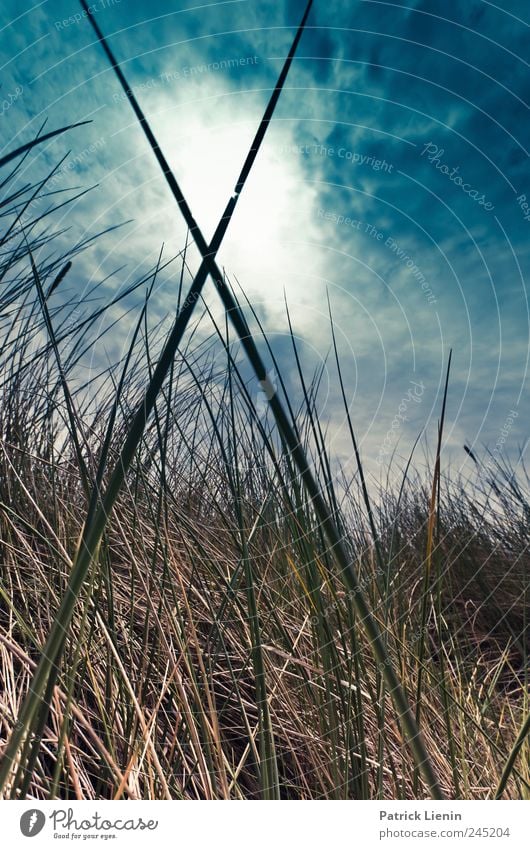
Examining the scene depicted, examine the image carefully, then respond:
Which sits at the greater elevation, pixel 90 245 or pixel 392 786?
pixel 90 245

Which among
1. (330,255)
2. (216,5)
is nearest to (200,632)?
(330,255)

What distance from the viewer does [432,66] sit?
28.8 inches

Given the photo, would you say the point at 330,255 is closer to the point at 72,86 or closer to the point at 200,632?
the point at 72,86

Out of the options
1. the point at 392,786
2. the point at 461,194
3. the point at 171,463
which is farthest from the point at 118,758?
the point at 461,194

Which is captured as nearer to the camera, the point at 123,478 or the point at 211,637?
the point at 123,478

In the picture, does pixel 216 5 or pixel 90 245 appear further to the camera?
pixel 90 245

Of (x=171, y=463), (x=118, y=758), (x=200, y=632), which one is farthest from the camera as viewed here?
(x=171, y=463)

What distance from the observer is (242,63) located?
0.69 meters

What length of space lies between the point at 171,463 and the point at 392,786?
0.84m

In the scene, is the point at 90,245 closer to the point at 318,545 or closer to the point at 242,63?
the point at 242,63
